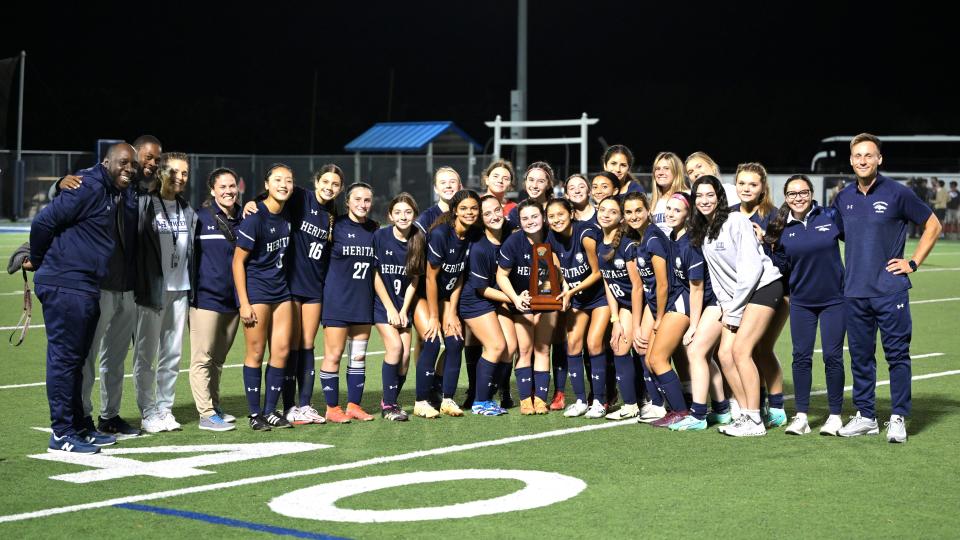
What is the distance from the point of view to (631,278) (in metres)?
8.72

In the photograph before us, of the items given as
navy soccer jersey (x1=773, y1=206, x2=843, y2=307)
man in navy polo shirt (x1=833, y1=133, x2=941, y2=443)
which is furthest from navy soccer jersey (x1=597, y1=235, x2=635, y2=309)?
man in navy polo shirt (x1=833, y1=133, x2=941, y2=443)

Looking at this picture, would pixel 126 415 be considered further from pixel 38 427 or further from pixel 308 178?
pixel 308 178

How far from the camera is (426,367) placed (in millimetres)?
8992

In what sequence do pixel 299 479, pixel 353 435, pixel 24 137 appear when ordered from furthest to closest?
pixel 24 137 → pixel 353 435 → pixel 299 479

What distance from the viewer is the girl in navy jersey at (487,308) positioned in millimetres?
9055

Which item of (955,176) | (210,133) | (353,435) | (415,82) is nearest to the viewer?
(353,435)

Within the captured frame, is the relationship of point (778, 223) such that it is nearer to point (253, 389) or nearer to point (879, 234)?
point (879, 234)

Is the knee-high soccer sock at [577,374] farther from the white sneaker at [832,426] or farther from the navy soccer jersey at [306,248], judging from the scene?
the navy soccer jersey at [306,248]

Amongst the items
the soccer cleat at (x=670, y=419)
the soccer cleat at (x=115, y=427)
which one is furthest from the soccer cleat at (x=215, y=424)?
the soccer cleat at (x=670, y=419)

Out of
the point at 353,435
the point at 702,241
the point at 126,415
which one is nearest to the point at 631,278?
the point at 702,241

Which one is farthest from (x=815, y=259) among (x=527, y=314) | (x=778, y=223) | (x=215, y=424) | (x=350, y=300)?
(x=215, y=424)

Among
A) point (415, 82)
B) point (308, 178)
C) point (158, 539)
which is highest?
point (415, 82)

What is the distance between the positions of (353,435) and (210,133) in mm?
50081

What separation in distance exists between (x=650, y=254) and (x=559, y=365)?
1.39 metres
